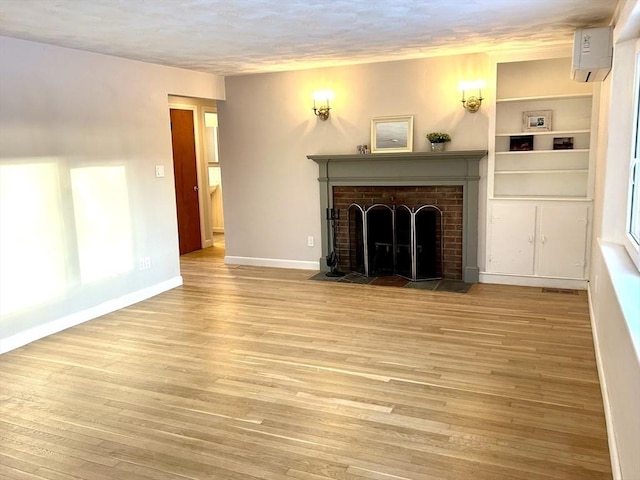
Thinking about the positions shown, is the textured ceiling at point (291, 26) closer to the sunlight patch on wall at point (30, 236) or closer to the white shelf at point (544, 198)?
the sunlight patch on wall at point (30, 236)

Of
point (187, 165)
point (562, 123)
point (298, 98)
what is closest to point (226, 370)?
point (298, 98)

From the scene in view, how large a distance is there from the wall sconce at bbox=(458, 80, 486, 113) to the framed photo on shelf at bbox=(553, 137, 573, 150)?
33.4 inches

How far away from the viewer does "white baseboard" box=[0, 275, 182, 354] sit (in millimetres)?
4012

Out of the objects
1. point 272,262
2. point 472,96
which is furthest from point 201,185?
point 472,96

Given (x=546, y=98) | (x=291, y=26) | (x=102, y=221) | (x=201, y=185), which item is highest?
(x=291, y=26)

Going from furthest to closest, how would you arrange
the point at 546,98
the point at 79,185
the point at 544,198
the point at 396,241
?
the point at 396,241 → the point at 544,198 → the point at 546,98 → the point at 79,185

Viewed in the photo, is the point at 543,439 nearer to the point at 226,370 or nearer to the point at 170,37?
the point at 226,370

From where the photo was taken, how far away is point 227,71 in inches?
232

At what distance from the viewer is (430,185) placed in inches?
218

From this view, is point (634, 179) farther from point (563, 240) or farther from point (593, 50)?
point (563, 240)

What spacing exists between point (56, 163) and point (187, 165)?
11.1ft

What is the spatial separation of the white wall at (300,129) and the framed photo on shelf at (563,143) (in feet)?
2.33

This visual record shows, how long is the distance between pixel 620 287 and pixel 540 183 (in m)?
3.20

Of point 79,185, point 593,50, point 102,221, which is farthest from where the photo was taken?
point 102,221
